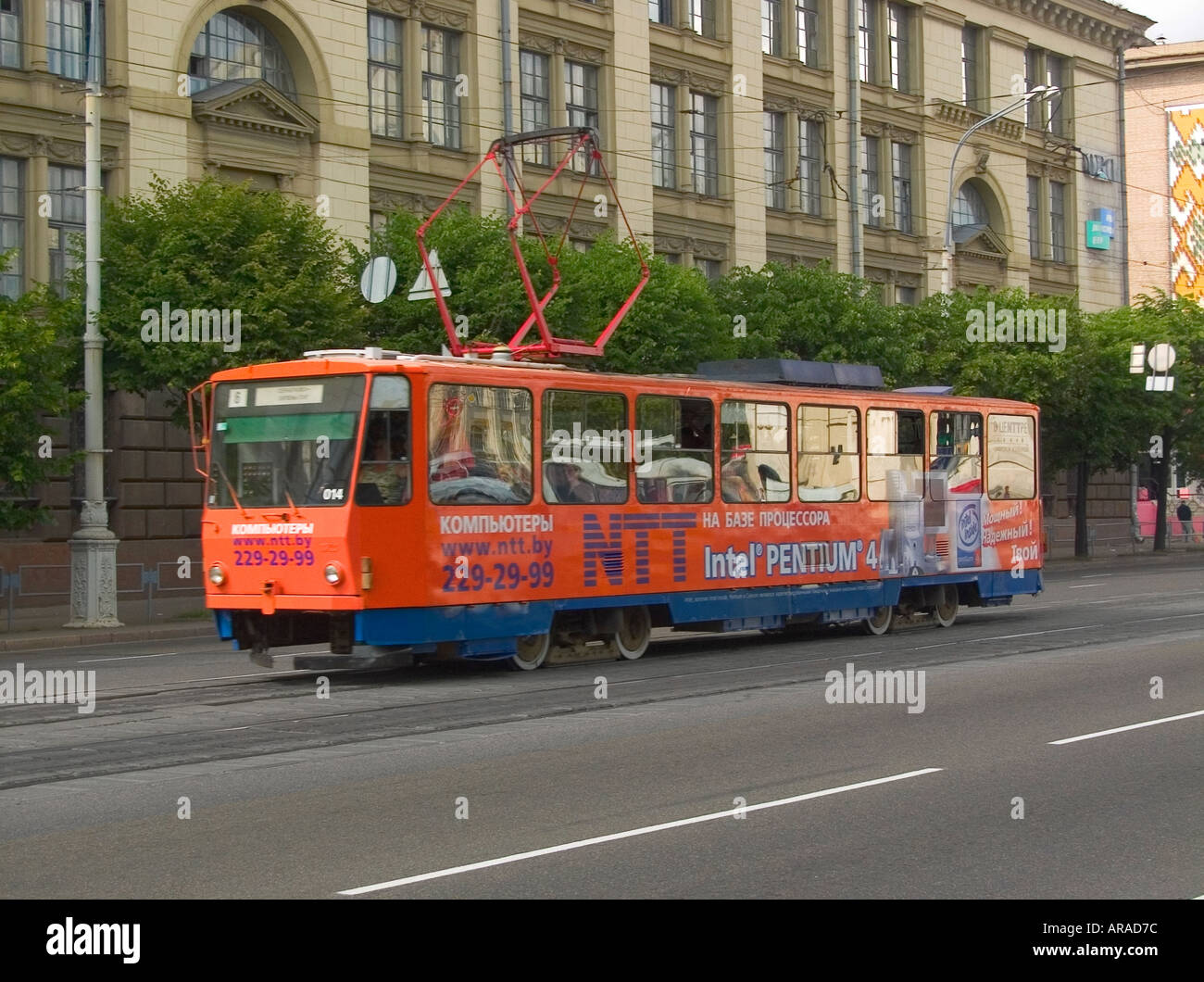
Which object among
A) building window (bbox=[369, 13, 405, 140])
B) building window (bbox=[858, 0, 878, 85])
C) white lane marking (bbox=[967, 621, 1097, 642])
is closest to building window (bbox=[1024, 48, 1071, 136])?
building window (bbox=[858, 0, 878, 85])

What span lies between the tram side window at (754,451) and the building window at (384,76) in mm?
19766

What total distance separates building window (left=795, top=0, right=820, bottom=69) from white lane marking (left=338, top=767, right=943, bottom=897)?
142 feet

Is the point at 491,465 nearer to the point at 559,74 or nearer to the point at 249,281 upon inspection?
the point at 249,281

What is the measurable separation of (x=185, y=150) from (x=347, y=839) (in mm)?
27405

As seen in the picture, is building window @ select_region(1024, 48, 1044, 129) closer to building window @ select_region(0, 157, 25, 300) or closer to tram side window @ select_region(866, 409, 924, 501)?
building window @ select_region(0, 157, 25, 300)

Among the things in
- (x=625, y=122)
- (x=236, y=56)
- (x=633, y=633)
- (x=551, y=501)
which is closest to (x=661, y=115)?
(x=625, y=122)

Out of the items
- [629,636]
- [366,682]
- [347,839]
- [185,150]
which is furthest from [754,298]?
[347,839]

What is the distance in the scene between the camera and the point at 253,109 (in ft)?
116

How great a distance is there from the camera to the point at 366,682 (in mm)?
17422

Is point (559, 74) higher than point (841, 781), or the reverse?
point (559, 74)

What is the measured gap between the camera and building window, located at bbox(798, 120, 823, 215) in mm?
50688

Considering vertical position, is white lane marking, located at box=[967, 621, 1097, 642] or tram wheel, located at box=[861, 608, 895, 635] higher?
tram wheel, located at box=[861, 608, 895, 635]

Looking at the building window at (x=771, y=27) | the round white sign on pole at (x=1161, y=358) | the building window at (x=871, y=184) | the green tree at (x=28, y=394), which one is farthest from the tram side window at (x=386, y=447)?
the round white sign on pole at (x=1161, y=358)
